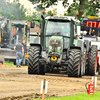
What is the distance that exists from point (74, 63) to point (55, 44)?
1294 millimetres

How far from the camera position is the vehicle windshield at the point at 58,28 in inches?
671

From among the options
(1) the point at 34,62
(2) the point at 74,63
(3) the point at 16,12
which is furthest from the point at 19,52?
(3) the point at 16,12

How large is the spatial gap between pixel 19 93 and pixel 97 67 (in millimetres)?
11131

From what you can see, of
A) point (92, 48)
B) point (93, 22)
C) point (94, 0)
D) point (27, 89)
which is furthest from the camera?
point (94, 0)

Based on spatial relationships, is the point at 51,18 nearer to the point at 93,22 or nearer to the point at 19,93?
the point at 19,93

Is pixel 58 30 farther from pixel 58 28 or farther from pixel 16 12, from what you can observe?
pixel 16 12

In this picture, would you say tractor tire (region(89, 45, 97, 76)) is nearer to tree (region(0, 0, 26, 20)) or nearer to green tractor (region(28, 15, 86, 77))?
green tractor (region(28, 15, 86, 77))

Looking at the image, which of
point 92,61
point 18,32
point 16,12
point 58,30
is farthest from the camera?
point 16,12

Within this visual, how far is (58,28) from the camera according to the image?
56.0ft

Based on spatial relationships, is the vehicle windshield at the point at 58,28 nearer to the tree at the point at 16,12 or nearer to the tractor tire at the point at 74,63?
the tractor tire at the point at 74,63

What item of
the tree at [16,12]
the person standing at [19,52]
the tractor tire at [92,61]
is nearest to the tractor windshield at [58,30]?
the tractor tire at [92,61]

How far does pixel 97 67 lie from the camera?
20891mm

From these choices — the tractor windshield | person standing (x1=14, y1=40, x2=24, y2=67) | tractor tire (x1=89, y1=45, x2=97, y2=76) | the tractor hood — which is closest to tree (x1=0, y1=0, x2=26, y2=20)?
person standing (x1=14, y1=40, x2=24, y2=67)

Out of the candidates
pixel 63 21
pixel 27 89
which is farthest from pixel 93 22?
pixel 27 89
